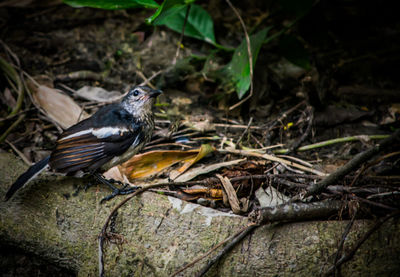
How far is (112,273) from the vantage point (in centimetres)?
251

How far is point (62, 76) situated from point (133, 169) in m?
1.83

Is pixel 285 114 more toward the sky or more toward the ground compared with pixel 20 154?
more toward the sky

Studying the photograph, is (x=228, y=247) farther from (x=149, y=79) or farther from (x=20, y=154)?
(x=149, y=79)

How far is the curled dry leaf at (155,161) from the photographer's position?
10.7 feet

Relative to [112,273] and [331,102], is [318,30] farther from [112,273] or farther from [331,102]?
[112,273]

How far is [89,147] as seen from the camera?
2.96 metres

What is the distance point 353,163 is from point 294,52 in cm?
204

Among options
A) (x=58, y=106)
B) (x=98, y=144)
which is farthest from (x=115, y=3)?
(x=58, y=106)

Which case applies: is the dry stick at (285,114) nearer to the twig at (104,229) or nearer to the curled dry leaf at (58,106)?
the twig at (104,229)

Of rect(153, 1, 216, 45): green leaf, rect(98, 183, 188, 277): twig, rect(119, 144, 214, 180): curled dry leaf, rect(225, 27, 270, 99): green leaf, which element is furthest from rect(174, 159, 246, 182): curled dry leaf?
rect(153, 1, 216, 45): green leaf

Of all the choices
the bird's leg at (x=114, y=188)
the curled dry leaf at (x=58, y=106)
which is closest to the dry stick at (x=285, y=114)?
the bird's leg at (x=114, y=188)

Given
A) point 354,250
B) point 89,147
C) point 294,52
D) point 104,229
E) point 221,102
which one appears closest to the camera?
point 354,250

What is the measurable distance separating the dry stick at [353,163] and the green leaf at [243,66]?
1.45 m

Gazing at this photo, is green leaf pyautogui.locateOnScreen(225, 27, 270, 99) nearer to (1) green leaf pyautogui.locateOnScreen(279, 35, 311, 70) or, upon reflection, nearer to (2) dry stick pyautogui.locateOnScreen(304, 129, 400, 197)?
(1) green leaf pyautogui.locateOnScreen(279, 35, 311, 70)
